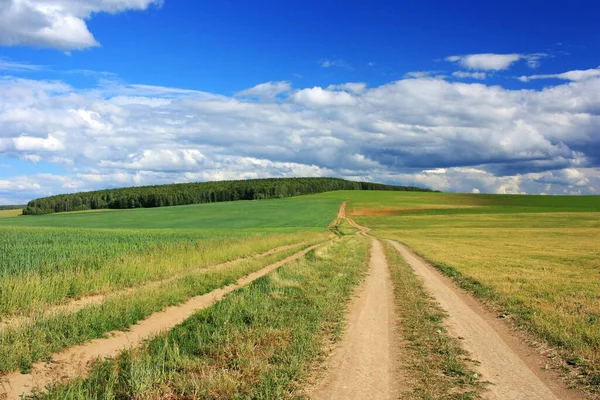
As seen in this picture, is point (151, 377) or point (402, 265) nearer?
point (151, 377)

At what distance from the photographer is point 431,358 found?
8.29 m

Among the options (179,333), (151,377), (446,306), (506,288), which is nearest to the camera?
(151,377)

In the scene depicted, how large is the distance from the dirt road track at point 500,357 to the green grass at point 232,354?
299 cm

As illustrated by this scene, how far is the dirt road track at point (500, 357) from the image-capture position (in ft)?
22.3

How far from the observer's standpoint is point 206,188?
158500mm

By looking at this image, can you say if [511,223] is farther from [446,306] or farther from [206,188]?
[206,188]

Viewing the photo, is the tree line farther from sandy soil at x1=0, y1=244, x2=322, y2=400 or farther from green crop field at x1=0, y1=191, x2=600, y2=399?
sandy soil at x1=0, y1=244, x2=322, y2=400

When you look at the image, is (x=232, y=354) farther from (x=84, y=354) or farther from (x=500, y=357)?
(x=500, y=357)

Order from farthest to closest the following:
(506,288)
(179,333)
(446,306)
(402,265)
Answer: (402,265) < (506,288) < (446,306) < (179,333)

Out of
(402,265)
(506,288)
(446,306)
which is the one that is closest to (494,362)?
(446,306)

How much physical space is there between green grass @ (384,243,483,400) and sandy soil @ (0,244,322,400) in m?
5.88

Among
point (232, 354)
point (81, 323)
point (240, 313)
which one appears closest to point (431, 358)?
point (232, 354)

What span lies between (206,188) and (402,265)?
140 metres

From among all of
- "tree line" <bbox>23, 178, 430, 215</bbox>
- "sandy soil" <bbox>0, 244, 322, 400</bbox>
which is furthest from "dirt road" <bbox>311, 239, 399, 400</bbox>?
"tree line" <bbox>23, 178, 430, 215</bbox>
